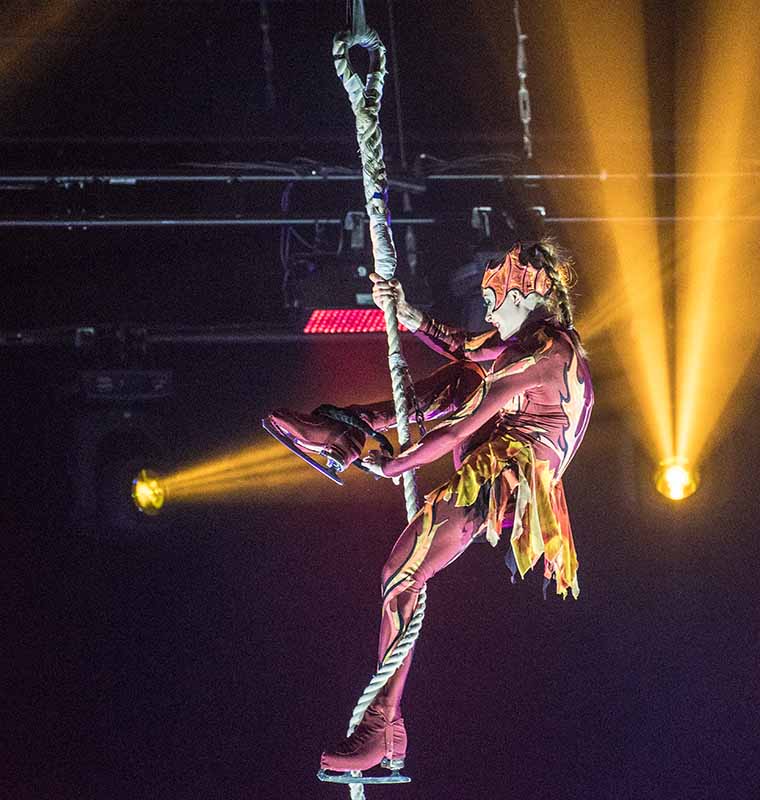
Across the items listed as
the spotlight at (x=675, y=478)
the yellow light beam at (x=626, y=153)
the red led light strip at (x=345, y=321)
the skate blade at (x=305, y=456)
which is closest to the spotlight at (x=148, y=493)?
the red led light strip at (x=345, y=321)

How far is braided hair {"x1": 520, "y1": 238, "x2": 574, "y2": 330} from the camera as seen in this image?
2.94 metres

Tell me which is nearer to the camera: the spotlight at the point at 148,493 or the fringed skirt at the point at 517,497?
the fringed skirt at the point at 517,497

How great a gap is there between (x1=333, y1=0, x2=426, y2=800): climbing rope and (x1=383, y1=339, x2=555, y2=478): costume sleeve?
66 millimetres

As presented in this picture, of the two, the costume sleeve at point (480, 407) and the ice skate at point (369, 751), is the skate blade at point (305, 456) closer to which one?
the costume sleeve at point (480, 407)

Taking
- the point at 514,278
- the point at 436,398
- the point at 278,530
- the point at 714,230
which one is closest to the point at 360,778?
the point at 436,398

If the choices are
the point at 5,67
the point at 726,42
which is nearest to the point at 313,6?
the point at 5,67

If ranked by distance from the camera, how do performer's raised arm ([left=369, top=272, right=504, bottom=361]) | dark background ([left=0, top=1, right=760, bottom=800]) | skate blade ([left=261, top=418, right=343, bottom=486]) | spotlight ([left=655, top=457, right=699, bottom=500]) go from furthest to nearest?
spotlight ([left=655, top=457, right=699, bottom=500]) → dark background ([left=0, top=1, right=760, bottom=800]) → performer's raised arm ([left=369, top=272, right=504, bottom=361]) → skate blade ([left=261, top=418, right=343, bottom=486])

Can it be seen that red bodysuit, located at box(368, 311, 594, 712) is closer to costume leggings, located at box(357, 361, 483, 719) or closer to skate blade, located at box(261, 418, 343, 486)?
costume leggings, located at box(357, 361, 483, 719)

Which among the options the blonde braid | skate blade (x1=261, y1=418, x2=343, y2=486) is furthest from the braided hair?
skate blade (x1=261, y1=418, x2=343, y2=486)

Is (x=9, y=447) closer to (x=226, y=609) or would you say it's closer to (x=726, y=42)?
(x=226, y=609)

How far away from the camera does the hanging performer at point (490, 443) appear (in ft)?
9.26

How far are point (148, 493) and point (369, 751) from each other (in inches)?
107

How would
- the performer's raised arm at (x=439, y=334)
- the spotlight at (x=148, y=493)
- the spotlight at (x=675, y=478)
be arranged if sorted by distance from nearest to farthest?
the performer's raised arm at (x=439, y=334), the spotlight at (x=148, y=493), the spotlight at (x=675, y=478)

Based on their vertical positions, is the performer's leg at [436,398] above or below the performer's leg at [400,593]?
above
